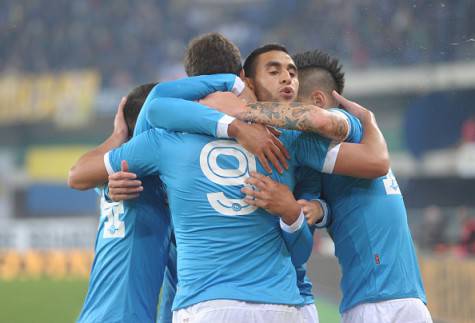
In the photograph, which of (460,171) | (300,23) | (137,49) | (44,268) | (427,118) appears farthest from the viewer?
(137,49)

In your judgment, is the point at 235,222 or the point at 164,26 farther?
the point at 164,26

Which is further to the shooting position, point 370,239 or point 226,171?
point 370,239

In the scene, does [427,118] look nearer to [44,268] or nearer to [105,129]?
[44,268]

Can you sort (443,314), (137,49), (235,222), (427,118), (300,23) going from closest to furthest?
1. (235,222)
2. (443,314)
3. (427,118)
4. (300,23)
5. (137,49)

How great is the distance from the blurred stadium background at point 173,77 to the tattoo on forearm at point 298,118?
8.31ft

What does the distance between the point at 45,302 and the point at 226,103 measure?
29.2 feet

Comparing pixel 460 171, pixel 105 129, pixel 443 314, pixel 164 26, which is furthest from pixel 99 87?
pixel 443 314

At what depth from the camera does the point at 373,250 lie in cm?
328

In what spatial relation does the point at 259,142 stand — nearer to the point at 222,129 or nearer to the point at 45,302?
the point at 222,129

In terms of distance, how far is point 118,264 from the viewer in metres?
3.48

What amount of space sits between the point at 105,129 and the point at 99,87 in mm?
1108

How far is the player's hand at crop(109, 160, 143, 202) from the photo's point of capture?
3193 millimetres

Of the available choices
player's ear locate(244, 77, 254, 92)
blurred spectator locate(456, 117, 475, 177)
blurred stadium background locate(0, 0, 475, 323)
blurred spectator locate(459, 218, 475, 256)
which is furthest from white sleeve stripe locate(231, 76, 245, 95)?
blurred spectator locate(456, 117, 475, 177)

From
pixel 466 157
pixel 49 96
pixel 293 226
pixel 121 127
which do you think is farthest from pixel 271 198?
pixel 49 96
